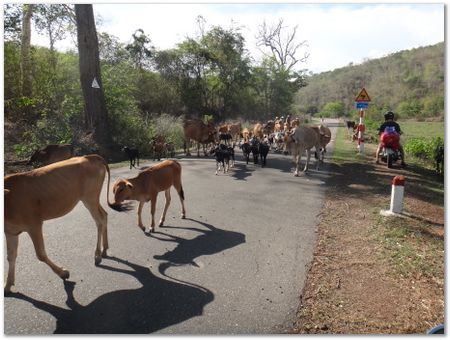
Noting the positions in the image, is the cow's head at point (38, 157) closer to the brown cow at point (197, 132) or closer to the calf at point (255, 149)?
the brown cow at point (197, 132)

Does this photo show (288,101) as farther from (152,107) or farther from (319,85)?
(319,85)

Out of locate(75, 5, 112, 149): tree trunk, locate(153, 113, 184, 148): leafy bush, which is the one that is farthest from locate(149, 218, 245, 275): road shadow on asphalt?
locate(153, 113, 184, 148): leafy bush

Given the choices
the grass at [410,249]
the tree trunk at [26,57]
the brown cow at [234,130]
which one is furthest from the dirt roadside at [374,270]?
the tree trunk at [26,57]

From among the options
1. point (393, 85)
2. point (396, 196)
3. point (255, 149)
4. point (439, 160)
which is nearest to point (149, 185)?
point (396, 196)

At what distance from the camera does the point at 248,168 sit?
13.8m

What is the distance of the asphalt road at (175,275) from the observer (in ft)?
13.1

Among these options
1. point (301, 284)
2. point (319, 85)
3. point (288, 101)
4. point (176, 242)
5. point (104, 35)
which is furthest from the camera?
point (319, 85)

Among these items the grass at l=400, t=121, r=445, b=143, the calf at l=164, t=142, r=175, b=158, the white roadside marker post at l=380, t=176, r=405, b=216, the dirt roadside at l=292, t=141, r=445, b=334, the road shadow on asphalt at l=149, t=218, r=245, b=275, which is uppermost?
the grass at l=400, t=121, r=445, b=143

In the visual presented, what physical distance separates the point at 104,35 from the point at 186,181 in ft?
78.7

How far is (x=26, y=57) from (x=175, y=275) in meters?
16.4

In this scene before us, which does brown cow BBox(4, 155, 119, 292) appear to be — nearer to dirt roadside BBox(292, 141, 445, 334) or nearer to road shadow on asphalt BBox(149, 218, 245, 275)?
road shadow on asphalt BBox(149, 218, 245, 275)

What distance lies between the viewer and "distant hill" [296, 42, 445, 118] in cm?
6485

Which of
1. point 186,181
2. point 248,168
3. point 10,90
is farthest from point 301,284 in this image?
point 10,90

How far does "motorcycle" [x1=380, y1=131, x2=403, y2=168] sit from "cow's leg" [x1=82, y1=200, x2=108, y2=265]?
12535 millimetres
